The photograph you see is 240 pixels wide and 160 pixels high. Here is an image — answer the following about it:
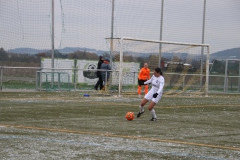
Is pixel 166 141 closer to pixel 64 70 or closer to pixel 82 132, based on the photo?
pixel 82 132

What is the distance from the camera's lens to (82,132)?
1229cm

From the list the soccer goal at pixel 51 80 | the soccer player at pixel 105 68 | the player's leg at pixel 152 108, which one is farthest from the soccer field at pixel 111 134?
the soccer goal at pixel 51 80

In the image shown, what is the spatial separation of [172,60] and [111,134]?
65.5ft

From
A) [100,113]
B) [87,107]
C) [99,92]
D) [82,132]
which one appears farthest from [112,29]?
[82,132]

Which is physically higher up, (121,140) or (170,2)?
(170,2)

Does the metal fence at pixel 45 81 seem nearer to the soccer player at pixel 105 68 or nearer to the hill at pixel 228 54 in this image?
the soccer player at pixel 105 68

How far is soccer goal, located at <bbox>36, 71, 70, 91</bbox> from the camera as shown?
30094mm

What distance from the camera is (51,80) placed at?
99.8 ft

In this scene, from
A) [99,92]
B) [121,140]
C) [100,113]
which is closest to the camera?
[121,140]

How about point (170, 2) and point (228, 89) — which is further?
point (228, 89)

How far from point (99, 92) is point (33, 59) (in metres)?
4.23

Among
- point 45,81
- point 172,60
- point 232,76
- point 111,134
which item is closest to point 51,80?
point 45,81

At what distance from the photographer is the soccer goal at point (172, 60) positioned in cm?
3002

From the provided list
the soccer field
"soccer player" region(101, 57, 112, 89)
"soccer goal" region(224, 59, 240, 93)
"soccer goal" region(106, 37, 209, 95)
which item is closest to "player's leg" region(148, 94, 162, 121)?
the soccer field
